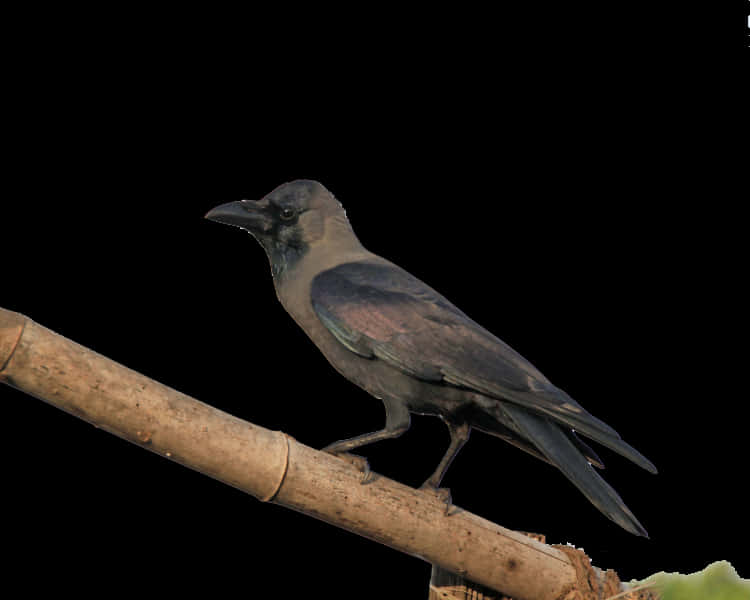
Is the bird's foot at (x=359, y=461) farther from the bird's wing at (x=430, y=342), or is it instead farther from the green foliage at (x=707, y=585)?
the green foliage at (x=707, y=585)

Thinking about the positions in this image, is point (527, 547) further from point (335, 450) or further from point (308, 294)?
point (308, 294)

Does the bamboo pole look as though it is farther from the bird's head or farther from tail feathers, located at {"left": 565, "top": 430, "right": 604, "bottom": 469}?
the bird's head

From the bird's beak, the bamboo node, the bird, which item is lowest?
the bamboo node

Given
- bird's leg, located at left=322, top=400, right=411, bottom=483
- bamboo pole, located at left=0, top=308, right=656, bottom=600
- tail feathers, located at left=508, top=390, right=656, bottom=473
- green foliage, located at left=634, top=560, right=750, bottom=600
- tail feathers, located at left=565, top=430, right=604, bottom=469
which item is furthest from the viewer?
green foliage, located at left=634, top=560, right=750, bottom=600

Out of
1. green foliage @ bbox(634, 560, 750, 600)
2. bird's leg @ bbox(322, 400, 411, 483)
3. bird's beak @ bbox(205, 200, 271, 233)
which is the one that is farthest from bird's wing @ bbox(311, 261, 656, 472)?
green foliage @ bbox(634, 560, 750, 600)

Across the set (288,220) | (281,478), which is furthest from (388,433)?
(288,220)

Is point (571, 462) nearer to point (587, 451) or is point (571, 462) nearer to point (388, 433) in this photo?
point (587, 451)
